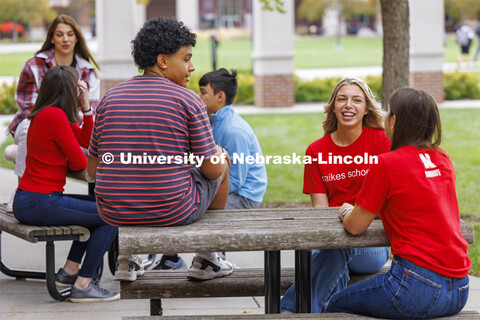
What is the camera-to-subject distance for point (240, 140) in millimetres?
5488

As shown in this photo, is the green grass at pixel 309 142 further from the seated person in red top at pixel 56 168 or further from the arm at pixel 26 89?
the arm at pixel 26 89

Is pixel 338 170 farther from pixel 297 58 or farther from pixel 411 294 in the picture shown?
pixel 297 58

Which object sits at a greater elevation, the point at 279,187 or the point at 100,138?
the point at 100,138

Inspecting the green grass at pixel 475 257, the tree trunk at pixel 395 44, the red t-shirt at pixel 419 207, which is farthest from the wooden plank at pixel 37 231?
the tree trunk at pixel 395 44

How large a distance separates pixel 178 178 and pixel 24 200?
1.97 metres

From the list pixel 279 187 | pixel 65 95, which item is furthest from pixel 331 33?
pixel 65 95

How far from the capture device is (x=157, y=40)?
3.77 m

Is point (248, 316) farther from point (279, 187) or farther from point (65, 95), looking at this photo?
→ point (279, 187)

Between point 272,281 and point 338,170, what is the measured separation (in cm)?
82

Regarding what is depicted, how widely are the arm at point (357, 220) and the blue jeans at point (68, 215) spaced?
2271 millimetres

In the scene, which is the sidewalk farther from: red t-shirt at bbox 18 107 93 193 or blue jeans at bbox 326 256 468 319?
blue jeans at bbox 326 256 468 319

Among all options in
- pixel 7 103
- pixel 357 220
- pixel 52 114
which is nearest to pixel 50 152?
pixel 52 114

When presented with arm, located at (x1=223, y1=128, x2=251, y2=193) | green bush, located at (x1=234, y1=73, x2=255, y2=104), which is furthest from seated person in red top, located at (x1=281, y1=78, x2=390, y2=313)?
green bush, located at (x1=234, y1=73, x2=255, y2=104)

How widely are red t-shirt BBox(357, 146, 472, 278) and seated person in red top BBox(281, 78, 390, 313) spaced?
67 centimetres
